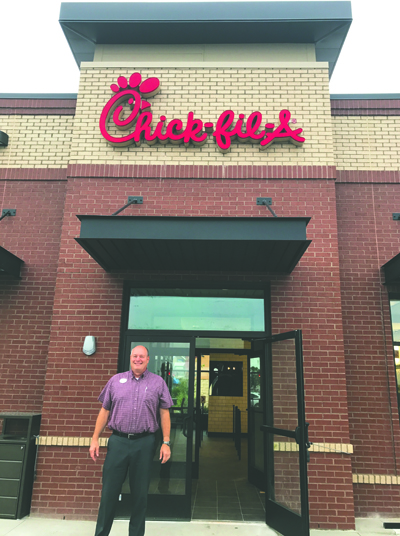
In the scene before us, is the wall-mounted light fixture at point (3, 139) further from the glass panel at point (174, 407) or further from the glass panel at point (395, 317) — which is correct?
the glass panel at point (395, 317)

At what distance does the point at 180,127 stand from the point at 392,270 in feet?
13.1

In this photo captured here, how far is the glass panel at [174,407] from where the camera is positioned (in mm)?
5414

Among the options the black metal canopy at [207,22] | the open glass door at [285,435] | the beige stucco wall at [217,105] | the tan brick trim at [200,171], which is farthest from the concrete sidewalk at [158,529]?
the black metal canopy at [207,22]

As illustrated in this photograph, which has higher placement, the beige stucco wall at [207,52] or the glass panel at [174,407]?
the beige stucco wall at [207,52]

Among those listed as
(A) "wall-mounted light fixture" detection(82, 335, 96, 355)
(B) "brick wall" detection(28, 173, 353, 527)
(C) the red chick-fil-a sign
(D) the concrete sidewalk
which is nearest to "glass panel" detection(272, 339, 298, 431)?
(B) "brick wall" detection(28, 173, 353, 527)

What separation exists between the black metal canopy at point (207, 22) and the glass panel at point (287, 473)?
664 cm

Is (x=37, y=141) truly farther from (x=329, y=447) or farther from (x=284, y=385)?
(x=329, y=447)

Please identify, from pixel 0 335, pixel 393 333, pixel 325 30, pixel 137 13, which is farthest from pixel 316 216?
pixel 0 335

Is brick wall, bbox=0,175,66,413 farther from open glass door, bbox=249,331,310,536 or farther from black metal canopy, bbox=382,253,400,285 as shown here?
black metal canopy, bbox=382,253,400,285

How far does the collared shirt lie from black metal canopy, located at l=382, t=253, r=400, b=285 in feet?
12.5

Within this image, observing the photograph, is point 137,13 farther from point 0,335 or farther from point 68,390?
point 68,390

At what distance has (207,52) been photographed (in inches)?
282

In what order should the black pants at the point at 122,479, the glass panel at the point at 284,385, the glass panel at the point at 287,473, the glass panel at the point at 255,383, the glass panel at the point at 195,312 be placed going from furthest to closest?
the glass panel at the point at 255,383 → the glass panel at the point at 195,312 → the glass panel at the point at 284,385 → the glass panel at the point at 287,473 → the black pants at the point at 122,479

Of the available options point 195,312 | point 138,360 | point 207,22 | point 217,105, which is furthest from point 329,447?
point 207,22
